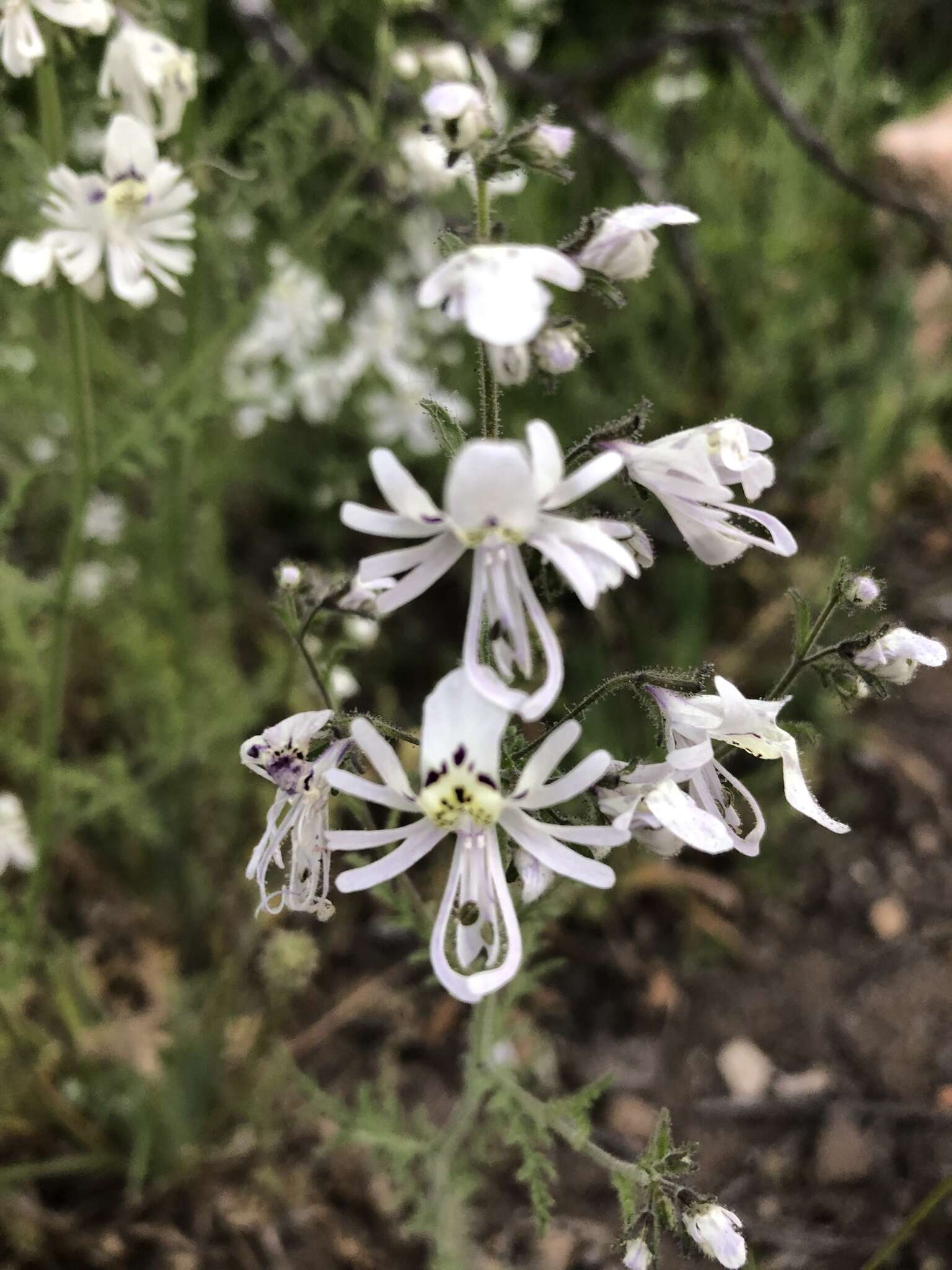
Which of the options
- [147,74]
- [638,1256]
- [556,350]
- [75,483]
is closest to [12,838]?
[75,483]

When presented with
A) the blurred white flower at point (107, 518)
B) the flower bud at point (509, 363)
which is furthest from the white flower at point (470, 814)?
the blurred white flower at point (107, 518)

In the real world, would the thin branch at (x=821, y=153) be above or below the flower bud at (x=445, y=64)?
below

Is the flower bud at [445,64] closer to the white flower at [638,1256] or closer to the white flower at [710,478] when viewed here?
the white flower at [710,478]

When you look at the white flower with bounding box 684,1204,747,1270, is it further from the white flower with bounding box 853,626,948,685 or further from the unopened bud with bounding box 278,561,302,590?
the unopened bud with bounding box 278,561,302,590

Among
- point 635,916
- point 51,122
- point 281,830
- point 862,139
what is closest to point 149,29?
point 51,122

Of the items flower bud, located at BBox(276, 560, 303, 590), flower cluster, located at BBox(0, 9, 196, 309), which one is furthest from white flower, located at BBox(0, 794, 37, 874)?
flower bud, located at BBox(276, 560, 303, 590)
